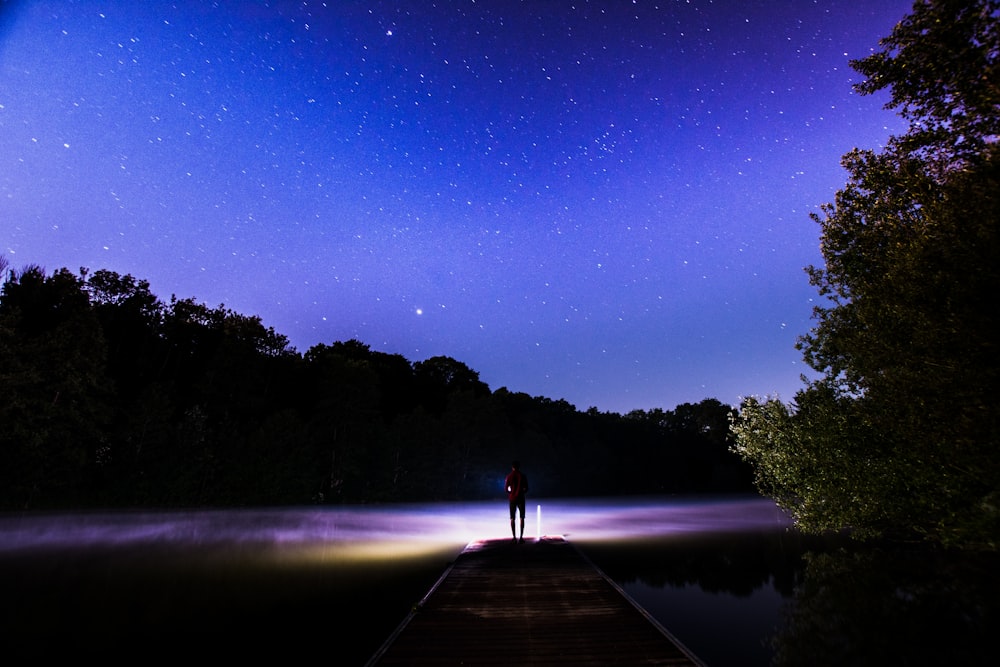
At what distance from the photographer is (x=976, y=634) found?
43.5 feet

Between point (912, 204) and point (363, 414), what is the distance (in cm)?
5182

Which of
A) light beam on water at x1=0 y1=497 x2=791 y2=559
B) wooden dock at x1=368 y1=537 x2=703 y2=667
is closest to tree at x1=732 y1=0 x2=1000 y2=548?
wooden dock at x1=368 y1=537 x2=703 y2=667

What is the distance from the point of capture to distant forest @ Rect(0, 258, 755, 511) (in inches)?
1305

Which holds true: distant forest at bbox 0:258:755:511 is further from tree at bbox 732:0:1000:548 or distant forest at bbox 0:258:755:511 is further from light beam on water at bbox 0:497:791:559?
tree at bbox 732:0:1000:548

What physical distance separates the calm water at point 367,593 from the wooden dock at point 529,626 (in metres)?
2.60

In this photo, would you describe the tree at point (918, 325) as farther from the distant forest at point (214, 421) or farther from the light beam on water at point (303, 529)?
the distant forest at point (214, 421)

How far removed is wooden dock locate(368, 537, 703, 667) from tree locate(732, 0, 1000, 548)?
6.93 m

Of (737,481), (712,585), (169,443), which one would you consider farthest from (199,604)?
(737,481)

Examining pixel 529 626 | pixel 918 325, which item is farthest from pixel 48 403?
pixel 918 325

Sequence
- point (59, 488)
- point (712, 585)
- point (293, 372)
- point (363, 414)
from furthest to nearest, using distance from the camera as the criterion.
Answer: point (293, 372), point (363, 414), point (59, 488), point (712, 585)

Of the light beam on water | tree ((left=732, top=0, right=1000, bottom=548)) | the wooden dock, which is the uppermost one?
tree ((left=732, top=0, right=1000, bottom=548))

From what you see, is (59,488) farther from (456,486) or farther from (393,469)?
(456,486)

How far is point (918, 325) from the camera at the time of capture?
10.9m

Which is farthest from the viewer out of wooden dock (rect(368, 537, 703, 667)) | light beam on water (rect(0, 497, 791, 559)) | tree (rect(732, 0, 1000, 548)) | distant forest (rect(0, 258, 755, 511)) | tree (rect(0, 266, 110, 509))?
distant forest (rect(0, 258, 755, 511))
